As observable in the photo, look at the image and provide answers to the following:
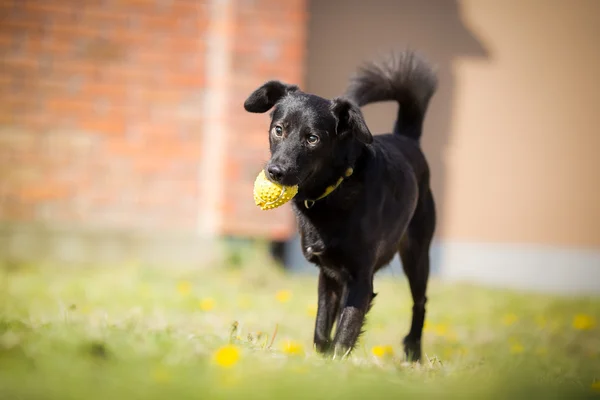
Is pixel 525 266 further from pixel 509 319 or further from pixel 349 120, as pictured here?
pixel 349 120

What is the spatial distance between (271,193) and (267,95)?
0.66 metres

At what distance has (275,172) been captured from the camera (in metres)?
2.77

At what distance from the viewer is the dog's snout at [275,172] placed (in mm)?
2771

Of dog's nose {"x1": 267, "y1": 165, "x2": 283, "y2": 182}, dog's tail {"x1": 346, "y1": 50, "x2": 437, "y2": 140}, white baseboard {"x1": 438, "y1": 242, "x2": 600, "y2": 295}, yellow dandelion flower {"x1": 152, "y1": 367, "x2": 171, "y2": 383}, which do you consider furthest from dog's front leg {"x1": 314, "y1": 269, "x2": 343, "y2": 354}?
white baseboard {"x1": 438, "y1": 242, "x2": 600, "y2": 295}

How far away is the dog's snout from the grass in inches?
22.6

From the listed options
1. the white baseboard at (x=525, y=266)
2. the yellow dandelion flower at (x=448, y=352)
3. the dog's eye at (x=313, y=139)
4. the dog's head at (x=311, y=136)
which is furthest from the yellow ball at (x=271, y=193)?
the white baseboard at (x=525, y=266)

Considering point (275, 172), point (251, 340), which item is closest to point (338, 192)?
point (275, 172)

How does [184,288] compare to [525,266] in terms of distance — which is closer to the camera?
[184,288]

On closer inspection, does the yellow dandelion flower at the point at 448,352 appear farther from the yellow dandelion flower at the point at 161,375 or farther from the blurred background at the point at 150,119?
the blurred background at the point at 150,119

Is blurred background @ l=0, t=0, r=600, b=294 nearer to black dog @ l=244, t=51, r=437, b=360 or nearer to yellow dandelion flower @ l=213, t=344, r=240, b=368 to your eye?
black dog @ l=244, t=51, r=437, b=360

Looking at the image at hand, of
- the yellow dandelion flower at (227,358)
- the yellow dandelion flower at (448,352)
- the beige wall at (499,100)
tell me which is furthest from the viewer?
the beige wall at (499,100)

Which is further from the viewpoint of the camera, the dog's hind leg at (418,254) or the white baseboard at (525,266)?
the white baseboard at (525,266)

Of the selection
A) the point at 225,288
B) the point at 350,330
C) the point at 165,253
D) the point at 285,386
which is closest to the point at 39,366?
the point at 285,386

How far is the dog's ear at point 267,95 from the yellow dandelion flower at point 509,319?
98.9 inches
